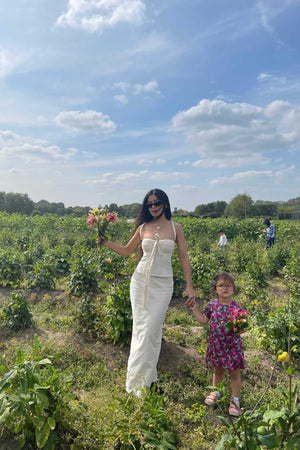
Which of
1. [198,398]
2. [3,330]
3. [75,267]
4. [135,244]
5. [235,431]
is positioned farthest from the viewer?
[75,267]

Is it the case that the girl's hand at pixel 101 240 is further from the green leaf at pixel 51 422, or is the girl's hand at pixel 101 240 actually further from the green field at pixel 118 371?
the green leaf at pixel 51 422

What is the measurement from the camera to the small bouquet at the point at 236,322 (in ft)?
9.08

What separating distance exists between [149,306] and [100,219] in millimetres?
1178

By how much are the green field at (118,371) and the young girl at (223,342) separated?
23 centimetres

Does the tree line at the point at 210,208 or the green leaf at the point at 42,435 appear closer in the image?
the green leaf at the point at 42,435

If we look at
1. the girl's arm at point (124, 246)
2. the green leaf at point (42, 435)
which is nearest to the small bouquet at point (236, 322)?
the girl's arm at point (124, 246)

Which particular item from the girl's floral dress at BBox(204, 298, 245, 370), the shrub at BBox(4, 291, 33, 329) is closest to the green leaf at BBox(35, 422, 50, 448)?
the girl's floral dress at BBox(204, 298, 245, 370)

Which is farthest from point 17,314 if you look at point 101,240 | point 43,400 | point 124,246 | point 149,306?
point 43,400

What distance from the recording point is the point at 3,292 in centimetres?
679

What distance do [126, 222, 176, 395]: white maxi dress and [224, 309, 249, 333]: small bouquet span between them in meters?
0.62

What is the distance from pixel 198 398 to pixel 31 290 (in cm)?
493

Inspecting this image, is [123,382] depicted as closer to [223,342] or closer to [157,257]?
[223,342]

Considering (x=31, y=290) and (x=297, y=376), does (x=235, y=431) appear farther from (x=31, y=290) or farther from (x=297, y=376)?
(x=31, y=290)

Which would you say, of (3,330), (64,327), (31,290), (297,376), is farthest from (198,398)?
(31,290)
